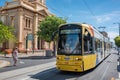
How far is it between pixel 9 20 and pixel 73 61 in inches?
1750

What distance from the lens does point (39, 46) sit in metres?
60.3

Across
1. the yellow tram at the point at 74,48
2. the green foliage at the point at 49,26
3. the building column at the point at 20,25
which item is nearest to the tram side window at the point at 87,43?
the yellow tram at the point at 74,48

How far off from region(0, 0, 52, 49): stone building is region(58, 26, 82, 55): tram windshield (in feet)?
119

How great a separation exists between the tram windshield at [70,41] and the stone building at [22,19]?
36248mm

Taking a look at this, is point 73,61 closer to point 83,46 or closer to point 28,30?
point 83,46

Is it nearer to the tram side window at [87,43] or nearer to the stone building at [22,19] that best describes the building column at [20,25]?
the stone building at [22,19]

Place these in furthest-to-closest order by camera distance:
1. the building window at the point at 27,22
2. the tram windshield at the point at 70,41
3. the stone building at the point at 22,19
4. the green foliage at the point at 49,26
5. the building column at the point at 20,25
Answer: the building window at the point at 27,22 < the stone building at the point at 22,19 < the building column at the point at 20,25 < the green foliage at the point at 49,26 < the tram windshield at the point at 70,41

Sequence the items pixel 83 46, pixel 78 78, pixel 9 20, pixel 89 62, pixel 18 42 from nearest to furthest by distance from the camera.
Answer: pixel 78 78
pixel 83 46
pixel 89 62
pixel 18 42
pixel 9 20

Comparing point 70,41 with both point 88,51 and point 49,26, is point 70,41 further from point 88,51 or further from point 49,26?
point 49,26

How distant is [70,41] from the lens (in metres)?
13.5

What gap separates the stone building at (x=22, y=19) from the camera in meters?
52.2

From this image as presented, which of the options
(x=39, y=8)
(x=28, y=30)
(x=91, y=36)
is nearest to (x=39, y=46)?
(x=28, y=30)

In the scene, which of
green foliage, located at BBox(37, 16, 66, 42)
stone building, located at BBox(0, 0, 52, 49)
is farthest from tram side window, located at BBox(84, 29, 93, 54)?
stone building, located at BBox(0, 0, 52, 49)

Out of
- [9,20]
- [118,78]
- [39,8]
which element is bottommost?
[118,78]
